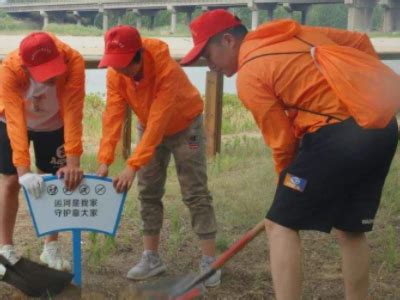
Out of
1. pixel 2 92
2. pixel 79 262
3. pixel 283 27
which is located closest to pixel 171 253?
pixel 79 262

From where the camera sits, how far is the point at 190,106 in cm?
353

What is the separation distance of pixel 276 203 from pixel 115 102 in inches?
44.4

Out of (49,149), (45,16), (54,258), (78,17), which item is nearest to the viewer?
(49,149)

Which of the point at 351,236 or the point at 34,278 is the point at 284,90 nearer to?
the point at 351,236

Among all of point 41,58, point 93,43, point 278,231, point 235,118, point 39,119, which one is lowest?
point 235,118

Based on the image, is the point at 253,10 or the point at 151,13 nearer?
the point at 253,10

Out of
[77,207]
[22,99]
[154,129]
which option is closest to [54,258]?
[77,207]

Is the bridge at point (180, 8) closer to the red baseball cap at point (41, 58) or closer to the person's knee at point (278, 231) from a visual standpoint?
the red baseball cap at point (41, 58)

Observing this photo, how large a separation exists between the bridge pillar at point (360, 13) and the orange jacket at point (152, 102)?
13.6ft

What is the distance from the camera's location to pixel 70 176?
3.18 metres

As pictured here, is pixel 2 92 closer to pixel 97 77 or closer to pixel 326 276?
pixel 326 276

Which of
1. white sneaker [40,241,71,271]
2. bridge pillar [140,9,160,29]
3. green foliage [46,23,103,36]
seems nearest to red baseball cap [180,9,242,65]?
white sneaker [40,241,71,271]

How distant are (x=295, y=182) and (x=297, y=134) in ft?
0.65

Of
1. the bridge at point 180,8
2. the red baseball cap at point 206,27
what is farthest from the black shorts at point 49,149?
the bridge at point 180,8
